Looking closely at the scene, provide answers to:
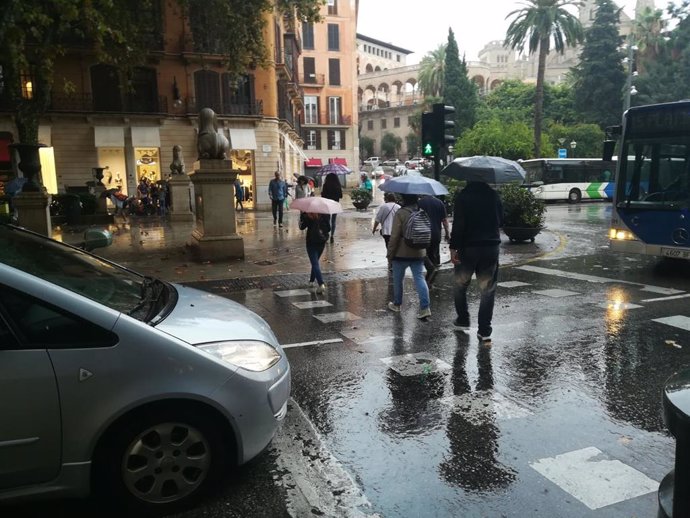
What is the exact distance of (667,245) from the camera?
9648 millimetres

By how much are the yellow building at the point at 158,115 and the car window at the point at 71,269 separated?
27061mm

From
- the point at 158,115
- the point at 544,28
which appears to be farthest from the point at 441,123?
the point at 544,28

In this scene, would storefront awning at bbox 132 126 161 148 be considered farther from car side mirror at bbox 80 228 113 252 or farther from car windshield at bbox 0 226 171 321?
car windshield at bbox 0 226 171 321

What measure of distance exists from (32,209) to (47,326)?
11.1 m

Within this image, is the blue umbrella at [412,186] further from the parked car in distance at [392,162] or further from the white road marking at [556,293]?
the parked car in distance at [392,162]

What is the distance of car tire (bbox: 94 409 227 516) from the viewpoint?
2836mm

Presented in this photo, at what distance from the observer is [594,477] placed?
3326 mm

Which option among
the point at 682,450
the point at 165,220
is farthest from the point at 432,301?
the point at 165,220

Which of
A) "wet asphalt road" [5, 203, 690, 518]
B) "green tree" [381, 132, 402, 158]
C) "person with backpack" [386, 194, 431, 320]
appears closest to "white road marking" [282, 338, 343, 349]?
"wet asphalt road" [5, 203, 690, 518]

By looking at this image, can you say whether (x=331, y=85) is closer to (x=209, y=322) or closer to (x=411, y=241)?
(x=411, y=241)

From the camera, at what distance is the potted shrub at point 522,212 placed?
46.2 feet

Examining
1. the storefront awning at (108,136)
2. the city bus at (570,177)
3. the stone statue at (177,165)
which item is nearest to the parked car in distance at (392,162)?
the city bus at (570,177)

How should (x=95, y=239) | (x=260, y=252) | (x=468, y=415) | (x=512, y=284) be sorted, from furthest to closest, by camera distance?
(x=260, y=252) → (x=512, y=284) → (x=95, y=239) → (x=468, y=415)

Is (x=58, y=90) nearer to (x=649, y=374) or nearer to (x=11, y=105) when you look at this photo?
(x=11, y=105)
